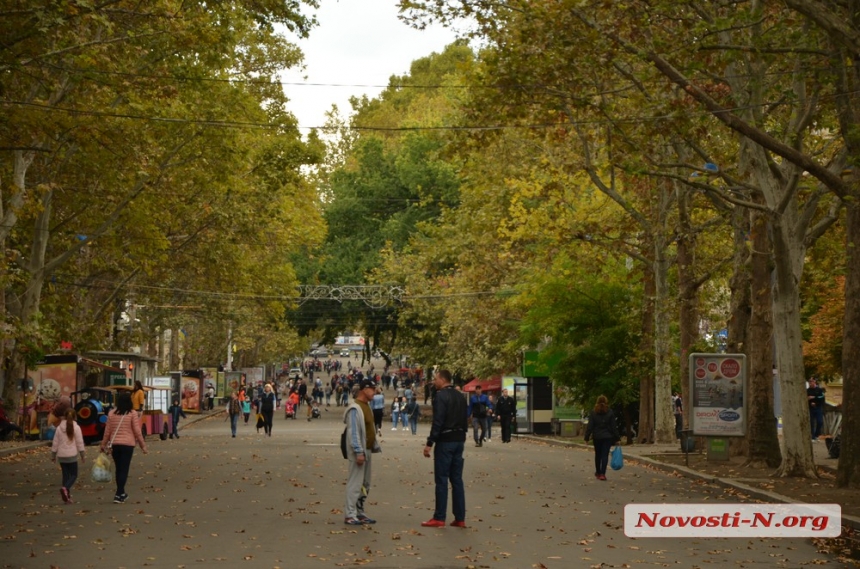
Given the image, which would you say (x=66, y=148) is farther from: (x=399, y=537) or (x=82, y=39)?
(x=399, y=537)

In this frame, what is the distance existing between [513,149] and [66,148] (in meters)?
14.4

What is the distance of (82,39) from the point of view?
2336 centimetres

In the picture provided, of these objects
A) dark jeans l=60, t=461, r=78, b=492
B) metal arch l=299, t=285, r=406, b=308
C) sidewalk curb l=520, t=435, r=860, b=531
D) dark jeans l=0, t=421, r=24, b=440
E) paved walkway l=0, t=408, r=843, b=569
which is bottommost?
paved walkway l=0, t=408, r=843, b=569

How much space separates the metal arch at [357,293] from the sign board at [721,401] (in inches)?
1635

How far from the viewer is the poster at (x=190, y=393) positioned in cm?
7400

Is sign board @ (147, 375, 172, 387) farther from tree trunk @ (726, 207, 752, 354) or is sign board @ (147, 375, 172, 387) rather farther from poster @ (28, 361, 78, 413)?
tree trunk @ (726, 207, 752, 354)

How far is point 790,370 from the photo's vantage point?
2373 centimetres

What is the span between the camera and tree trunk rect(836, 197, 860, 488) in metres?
20.9

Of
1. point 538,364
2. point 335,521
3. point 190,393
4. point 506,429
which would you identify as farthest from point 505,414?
point 190,393

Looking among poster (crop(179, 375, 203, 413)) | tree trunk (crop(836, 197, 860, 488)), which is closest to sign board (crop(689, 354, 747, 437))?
tree trunk (crop(836, 197, 860, 488))

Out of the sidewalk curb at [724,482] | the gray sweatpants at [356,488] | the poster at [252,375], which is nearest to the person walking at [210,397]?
the poster at [252,375]

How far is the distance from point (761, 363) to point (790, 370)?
7.85 feet

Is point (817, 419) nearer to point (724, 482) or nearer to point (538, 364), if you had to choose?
point (538, 364)

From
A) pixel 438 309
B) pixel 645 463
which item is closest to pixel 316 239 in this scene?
pixel 438 309
